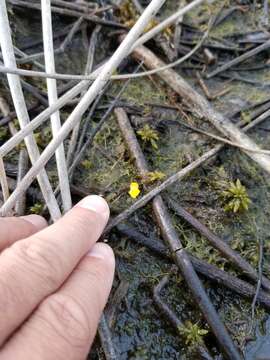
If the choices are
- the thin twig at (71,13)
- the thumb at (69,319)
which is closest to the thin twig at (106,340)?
the thumb at (69,319)

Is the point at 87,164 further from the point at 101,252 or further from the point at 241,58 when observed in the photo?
the point at 241,58

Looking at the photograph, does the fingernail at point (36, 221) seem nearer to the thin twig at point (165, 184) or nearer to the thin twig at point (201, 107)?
the thin twig at point (165, 184)

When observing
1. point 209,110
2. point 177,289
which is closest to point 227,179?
point 209,110

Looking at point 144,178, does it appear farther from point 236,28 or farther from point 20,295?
point 236,28

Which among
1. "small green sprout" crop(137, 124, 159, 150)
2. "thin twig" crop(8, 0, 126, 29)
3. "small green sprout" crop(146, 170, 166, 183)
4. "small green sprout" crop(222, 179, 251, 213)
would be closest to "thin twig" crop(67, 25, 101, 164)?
"thin twig" crop(8, 0, 126, 29)

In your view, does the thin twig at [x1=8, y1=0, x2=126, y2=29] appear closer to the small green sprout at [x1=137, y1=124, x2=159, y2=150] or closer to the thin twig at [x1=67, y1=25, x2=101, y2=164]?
the thin twig at [x1=67, y1=25, x2=101, y2=164]

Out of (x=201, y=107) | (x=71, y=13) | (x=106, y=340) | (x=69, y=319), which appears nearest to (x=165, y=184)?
(x=201, y=107)

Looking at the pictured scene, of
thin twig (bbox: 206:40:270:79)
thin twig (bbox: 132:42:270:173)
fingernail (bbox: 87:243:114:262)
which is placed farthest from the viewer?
thin twig (bbox: 206:40:270:79)
